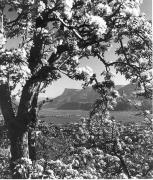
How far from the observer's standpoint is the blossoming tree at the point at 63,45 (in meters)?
15.0

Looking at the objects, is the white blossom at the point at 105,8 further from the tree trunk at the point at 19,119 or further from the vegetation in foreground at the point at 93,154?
the vegetation in foreground at the point at 93,154

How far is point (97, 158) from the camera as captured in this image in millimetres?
18891

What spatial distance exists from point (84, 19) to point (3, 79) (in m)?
5.23

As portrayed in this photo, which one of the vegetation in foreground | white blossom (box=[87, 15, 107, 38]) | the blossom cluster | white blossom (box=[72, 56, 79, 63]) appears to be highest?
the blossom cluster

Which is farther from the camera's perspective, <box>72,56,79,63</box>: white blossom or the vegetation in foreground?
<box>72,56,79,63</box>: white blossom

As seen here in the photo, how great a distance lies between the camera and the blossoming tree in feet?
49.2

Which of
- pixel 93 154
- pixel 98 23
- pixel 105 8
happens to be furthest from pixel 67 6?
pixel 93 154

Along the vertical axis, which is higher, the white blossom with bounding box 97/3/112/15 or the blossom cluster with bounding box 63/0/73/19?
the white blossom with bounding box 97/3/112/15

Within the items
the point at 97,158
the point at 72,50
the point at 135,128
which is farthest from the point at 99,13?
the point at 135,128

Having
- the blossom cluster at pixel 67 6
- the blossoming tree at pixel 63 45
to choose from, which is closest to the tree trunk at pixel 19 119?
the blossoming tree at pixel 63 45

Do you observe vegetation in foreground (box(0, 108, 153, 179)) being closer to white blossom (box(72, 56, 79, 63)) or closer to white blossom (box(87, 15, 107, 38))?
white blossom (box(72, 56, 79, 63))

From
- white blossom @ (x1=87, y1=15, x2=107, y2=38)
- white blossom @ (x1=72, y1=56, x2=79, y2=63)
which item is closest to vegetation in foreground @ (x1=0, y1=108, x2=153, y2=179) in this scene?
white blossom @ (x1=72, y1=56, x2=79, y2=63)

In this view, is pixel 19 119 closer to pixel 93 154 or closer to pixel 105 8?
pixel 93 154

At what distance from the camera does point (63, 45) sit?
59.6 feet
